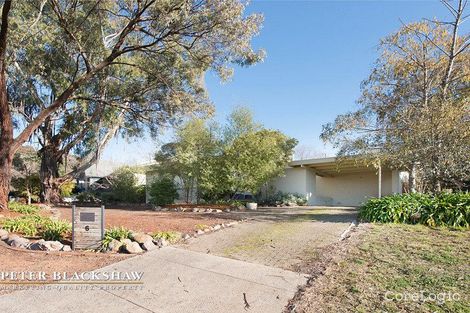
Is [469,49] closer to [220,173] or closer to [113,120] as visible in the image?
[220,173]

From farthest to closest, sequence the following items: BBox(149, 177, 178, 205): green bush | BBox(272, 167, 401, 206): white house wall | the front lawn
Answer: BBox(272, 167, 401, 206): white house wall < BBox(149, 177, 178, 205): green bush < the front lawn

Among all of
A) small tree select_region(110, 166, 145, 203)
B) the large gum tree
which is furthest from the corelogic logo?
small tree select_region(110, 166, 145, 203)

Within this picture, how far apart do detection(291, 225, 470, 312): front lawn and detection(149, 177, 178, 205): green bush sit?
12839mm

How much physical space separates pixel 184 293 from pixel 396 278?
2.75 meters

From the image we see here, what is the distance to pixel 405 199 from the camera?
28.8ft

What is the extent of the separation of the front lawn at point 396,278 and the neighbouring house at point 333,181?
1130 centimetres

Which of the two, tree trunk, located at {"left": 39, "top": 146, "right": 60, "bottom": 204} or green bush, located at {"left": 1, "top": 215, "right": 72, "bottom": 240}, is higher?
tree trunk, located at {"left": 39, "top": 146, "right": 60, "bottom": 204}

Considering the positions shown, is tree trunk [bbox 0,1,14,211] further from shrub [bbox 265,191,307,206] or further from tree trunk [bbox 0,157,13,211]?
shrub [bbox 265,191,307,206]

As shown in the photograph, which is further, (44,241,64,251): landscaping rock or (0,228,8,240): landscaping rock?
(0,228,8,240): landscaping rock

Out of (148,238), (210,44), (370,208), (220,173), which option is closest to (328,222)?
(370,208)

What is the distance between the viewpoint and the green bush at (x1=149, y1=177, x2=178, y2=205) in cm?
1731

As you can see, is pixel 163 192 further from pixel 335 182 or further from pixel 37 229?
pixel 335 182

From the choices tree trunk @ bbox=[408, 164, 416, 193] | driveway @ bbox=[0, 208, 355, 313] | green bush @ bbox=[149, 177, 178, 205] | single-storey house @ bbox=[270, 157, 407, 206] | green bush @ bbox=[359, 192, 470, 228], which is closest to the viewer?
driveway @ bbox=[0, 208, 355, 313]

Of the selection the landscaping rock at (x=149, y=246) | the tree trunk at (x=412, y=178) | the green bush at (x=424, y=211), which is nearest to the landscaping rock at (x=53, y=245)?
the landscaping rock at (x=149, y=246)
